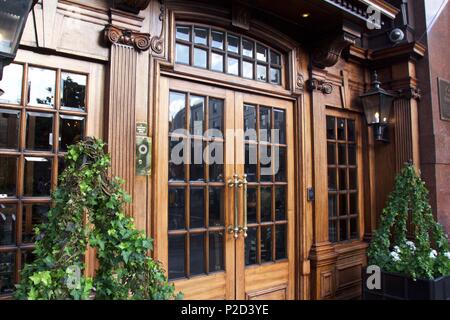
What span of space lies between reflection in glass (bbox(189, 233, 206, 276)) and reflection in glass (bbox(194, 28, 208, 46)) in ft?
5.25

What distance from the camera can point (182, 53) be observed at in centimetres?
277

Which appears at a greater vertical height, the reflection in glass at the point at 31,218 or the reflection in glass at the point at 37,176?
the reflection in glass at the point at 37,176

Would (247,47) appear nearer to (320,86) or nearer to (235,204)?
(320,86)

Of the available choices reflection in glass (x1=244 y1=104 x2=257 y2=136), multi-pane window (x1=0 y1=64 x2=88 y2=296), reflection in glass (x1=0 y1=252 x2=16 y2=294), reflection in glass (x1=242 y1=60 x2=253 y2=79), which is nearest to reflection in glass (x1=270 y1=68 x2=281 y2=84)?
reflection in glass (x1=242 y1=60 x2=253 y2=79)

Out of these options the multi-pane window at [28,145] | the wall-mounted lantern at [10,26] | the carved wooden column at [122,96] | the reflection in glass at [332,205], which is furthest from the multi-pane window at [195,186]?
the reflection in glass at [332,205]

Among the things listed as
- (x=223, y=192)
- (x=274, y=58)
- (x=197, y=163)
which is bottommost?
(x=223, y=192)

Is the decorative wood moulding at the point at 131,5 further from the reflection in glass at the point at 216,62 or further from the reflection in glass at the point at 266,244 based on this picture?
the reflection in glass at the point at 266,244

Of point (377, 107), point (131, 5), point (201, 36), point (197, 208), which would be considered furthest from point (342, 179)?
point (131, 5)

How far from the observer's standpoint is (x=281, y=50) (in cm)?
338

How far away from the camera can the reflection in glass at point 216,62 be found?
9.57 feet

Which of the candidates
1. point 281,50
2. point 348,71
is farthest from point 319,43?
point 348,71

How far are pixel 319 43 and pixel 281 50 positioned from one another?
41cm

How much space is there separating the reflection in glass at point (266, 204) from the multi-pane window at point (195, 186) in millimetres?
445

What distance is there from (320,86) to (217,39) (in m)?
1.25
